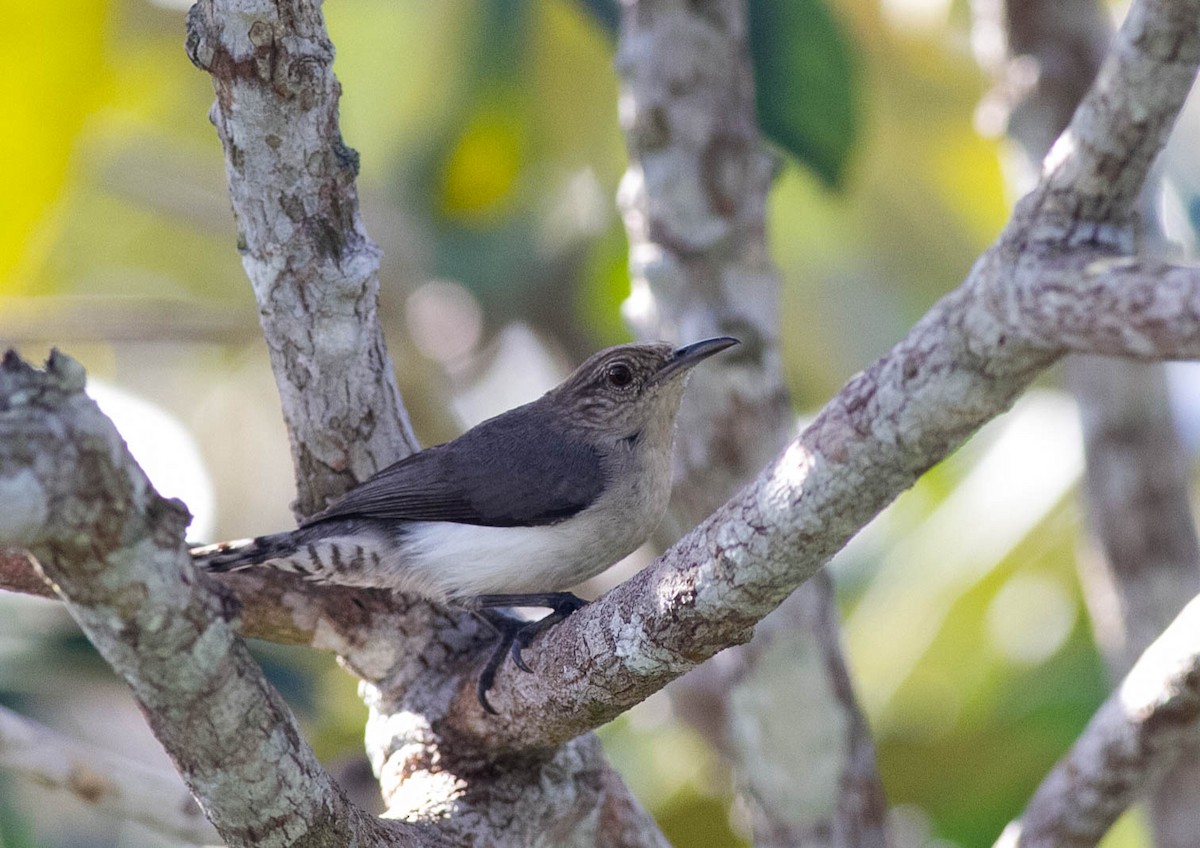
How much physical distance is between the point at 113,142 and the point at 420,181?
98.0 inches

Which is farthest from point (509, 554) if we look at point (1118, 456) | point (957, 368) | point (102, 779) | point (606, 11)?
point (1118, 456)

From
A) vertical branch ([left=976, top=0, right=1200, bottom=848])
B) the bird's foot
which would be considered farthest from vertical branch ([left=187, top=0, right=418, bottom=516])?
vertical branch ([left=976, top=0, right=1200, bottom=848])

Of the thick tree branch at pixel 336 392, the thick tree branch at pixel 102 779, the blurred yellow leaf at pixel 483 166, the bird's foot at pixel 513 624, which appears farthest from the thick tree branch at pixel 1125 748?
the blurred yellow leaf at pixel 483 166

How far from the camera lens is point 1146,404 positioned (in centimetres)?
632

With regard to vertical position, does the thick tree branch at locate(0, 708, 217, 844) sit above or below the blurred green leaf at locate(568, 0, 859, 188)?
below

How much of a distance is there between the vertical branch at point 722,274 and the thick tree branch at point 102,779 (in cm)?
222

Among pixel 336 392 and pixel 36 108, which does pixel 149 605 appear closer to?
pixel 336 392

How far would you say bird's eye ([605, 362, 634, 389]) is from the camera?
5547mm

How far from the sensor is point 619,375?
5.57 meters

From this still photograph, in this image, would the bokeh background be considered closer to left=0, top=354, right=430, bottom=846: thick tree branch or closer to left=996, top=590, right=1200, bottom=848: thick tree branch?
left=996, top=590, right=1200, bottom=848: thick tree branch

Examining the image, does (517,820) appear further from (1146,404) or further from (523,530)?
(1146,404)

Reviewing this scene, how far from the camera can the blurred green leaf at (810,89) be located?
6184 millimetres

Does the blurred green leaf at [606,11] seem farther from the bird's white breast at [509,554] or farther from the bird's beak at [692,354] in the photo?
the bird's white breast at [509,554]

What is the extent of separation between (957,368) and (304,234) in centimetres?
202
